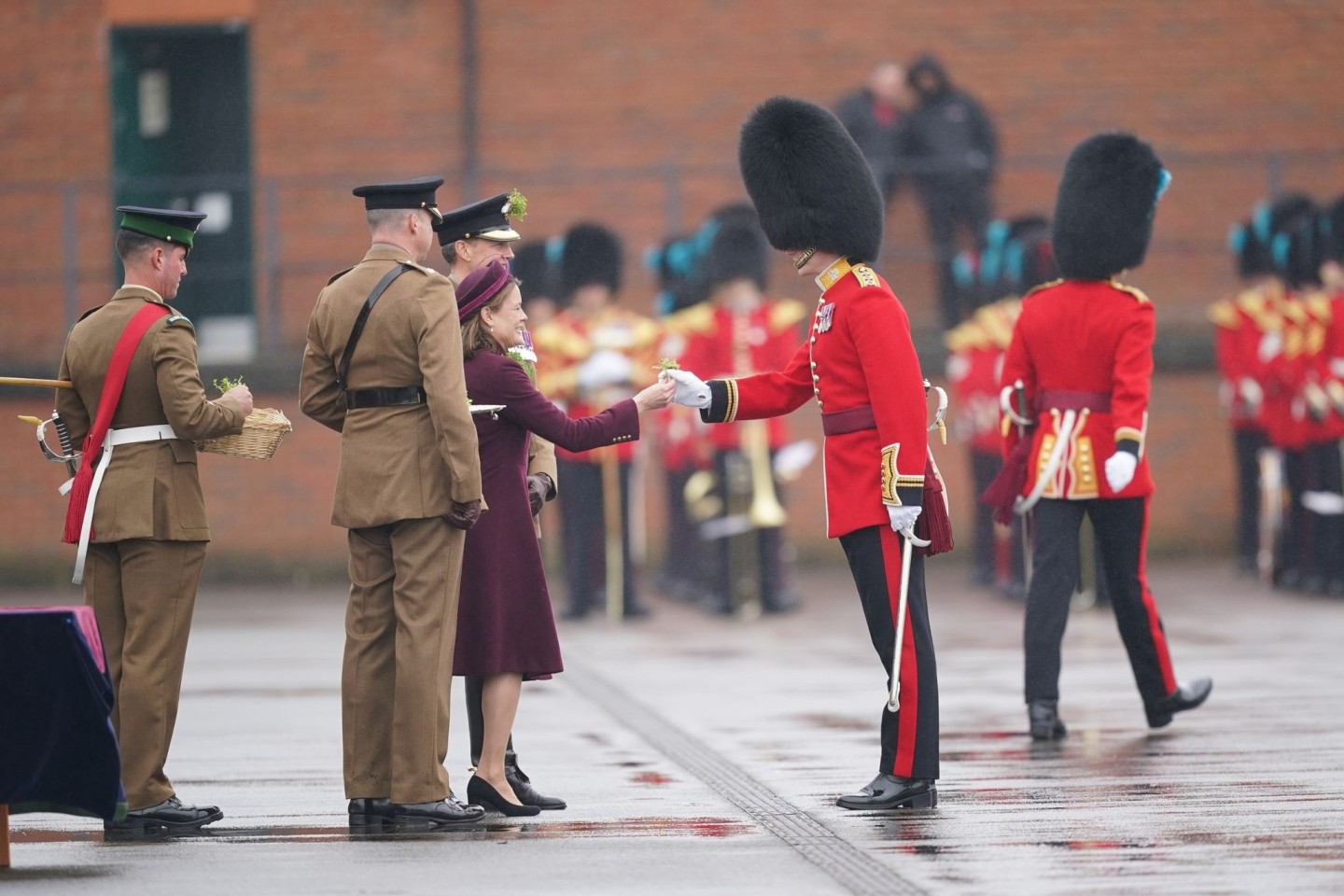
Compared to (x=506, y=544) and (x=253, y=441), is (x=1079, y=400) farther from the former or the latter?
(x=253, y=441)

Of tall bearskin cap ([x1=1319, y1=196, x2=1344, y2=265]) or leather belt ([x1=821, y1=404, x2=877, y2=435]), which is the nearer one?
leather belt ([x1=821, y1=404, x2=877, y2=435])

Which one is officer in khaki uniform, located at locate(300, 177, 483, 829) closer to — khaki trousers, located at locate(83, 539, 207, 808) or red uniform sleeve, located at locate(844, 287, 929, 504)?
khaki trousers, located at locate(83, 539, 207, 808)

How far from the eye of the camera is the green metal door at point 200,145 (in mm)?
14805

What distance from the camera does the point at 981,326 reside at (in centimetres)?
1256

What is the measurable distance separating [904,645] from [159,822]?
2038 mm

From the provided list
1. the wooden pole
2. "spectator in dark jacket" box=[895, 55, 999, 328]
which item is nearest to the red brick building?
"spectator in dark jacket" box=[895, 55, 999, 328]

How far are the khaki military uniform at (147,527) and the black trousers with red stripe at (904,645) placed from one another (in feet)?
5.75

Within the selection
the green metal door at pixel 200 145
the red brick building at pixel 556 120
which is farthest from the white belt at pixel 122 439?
the green metal door at pixel 200 145

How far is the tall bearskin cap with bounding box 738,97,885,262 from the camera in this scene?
19.9 feet

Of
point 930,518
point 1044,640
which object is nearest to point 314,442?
point 1044,640

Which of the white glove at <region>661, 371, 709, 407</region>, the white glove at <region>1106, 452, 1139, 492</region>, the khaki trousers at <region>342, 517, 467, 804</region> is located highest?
the white glove at <region>661, 371, 709, 407</region>

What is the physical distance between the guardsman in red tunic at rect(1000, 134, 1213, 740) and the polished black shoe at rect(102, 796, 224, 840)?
283 centimetres

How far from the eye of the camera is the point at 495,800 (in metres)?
5.82

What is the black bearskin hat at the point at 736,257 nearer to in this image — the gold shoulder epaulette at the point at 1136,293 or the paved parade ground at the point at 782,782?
the paved parade ground at the point at 782,782
